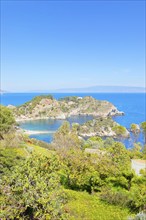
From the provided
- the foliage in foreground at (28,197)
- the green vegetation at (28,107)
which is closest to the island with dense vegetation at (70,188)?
the foliage in foreground at (28,197)

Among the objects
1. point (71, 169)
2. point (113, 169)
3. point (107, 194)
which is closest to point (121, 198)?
point (107, 194)

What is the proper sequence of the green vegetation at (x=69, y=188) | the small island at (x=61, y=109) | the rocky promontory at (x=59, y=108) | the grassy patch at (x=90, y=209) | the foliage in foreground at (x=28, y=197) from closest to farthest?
the foliage in foreground at (x=28, y=197) → the green vegetation at (x=69, y=188) → the grassy patch at (x=90, y=209) → the small island at (x=61, y=109) → the rocky promontory at (x=59, y=108)

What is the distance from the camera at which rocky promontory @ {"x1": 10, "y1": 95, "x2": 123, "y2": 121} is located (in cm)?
10638

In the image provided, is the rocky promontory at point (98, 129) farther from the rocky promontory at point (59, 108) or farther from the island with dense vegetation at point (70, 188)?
the island with dense vegetation at point (70, 188)

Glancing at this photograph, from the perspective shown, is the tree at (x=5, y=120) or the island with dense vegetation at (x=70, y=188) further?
the tree at (x=5, y=120)

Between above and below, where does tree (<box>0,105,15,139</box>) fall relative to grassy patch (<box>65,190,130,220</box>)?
above

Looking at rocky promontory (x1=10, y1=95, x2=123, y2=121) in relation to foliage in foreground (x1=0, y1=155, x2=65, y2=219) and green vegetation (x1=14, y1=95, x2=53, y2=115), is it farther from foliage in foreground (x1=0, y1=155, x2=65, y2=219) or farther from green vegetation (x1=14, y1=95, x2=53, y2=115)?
foliage in foreground (x1=0, y1=155, x2=65, y2=219)

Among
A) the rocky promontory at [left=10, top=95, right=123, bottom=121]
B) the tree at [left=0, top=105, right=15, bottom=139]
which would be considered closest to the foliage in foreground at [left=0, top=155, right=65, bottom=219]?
the tree at [left=0, top=105, right=15, bottom=139]

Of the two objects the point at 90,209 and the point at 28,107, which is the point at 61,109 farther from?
the point at 90,209

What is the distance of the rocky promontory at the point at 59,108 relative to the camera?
349 feet

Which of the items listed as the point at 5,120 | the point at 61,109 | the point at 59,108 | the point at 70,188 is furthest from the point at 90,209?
the point at 61,109

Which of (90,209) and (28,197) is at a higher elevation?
(28,197)

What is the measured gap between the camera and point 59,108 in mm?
112125

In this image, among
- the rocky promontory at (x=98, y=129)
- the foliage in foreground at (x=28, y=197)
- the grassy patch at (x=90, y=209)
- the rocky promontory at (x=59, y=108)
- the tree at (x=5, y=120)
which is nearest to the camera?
the foliage in foreground at (x=28, y=197)
